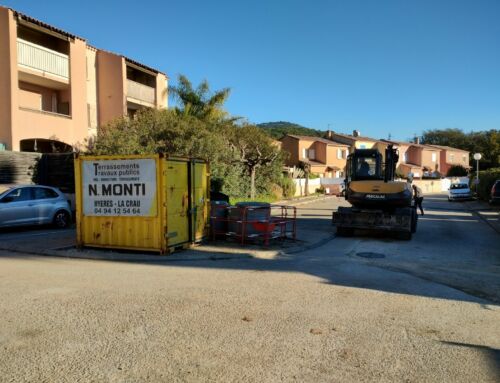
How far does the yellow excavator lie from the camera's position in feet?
49.2

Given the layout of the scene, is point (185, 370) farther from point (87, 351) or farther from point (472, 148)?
point (472, 148)

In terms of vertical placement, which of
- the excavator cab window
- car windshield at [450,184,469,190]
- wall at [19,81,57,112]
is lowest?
car windshield at [450,184,469,190]

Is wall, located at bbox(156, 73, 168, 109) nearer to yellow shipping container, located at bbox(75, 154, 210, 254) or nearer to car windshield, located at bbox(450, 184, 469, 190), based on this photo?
yellow shipping container, located at bbox(75, 154, 210, 254)

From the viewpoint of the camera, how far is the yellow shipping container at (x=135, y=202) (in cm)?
1064

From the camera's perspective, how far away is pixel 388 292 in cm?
752

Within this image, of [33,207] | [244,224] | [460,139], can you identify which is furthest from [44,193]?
[460,139]

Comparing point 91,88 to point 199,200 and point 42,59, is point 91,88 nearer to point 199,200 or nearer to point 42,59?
point 42,59

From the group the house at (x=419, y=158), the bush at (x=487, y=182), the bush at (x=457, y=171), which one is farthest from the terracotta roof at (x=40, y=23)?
the bush at (x=457, y=171)

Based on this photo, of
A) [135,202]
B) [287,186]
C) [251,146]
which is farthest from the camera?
[287,186]

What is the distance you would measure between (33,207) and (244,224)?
7391mm

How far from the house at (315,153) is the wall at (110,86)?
110 ft

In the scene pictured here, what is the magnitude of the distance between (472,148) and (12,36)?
93.0 meters

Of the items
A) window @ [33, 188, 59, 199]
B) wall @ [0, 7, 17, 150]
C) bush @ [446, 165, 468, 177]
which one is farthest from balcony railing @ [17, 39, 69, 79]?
bush @ [446, 165, 468, 177]

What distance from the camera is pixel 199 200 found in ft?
39.9
